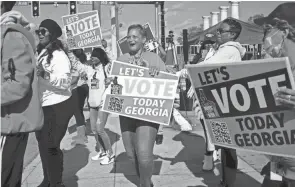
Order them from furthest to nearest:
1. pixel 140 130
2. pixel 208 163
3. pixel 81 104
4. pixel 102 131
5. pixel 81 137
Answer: pixel 81 104, pixel 81 137, pixel 102 131, pixel 208 163, pixel 140 130

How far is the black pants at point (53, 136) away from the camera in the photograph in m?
4.50

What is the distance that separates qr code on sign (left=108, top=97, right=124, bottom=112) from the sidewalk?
1056 mm

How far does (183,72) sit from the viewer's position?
22.5 ft

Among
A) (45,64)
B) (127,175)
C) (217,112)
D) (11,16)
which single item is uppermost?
(11,16)

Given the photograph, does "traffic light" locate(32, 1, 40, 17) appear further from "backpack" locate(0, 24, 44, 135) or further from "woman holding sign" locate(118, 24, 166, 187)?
"backpack" locate(0, 24, 44, 135)

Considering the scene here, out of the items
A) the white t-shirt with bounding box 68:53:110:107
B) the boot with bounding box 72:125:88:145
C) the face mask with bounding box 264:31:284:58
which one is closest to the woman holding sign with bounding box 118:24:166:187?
the face mask with bounding box 264:31:284:58

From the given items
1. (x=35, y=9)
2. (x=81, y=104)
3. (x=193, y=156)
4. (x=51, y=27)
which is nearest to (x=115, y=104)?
(x=51, y=27)

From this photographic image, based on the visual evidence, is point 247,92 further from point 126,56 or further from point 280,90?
point 126,56

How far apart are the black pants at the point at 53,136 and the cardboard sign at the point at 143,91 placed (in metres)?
0.59

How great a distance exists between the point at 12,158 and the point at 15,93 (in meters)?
0.54

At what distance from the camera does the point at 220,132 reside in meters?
3.13

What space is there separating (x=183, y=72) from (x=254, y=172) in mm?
2069

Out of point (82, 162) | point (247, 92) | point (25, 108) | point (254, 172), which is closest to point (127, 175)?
point (82, 162)

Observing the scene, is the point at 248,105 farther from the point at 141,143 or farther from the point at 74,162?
the point at 74,162
